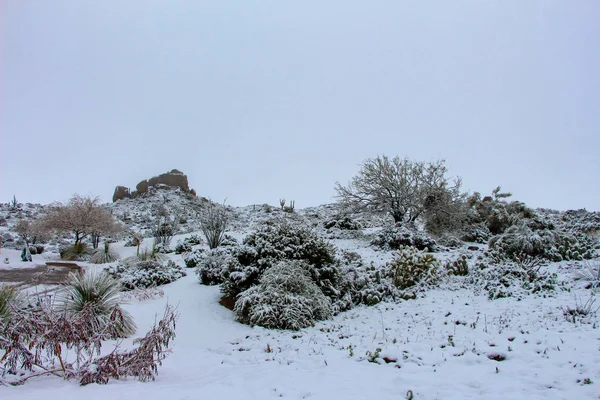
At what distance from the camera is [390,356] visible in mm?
5004

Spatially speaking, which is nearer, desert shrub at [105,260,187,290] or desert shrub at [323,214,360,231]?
desert shrub at [105,260,187,290]

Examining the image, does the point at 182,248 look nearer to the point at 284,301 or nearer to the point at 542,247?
the point at 284,301

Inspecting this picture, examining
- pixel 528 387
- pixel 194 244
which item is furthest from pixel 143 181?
pixel 528 387

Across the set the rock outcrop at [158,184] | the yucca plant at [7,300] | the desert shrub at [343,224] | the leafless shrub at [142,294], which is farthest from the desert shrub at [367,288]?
the rock outcrop at [158,184]

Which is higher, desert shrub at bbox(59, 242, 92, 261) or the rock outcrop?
the rock outcrop

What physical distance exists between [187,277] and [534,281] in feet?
32.9

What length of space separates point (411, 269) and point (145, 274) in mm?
8162

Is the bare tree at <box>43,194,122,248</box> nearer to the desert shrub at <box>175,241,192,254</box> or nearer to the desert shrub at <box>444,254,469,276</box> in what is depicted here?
the desert shrub at <box>175,241,192,254</box>

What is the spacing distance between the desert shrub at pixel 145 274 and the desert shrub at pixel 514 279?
9.16 meters

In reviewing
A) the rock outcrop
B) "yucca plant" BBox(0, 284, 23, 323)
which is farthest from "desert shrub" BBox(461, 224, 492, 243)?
the rock outcrop

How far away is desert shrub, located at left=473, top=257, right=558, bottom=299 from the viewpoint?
7.59m

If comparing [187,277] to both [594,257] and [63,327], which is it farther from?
[594,257]

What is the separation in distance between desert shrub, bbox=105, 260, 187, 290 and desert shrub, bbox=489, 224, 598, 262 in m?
10.4

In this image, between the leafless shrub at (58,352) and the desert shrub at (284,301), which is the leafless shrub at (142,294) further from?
the leafless shrub at (58,352)
